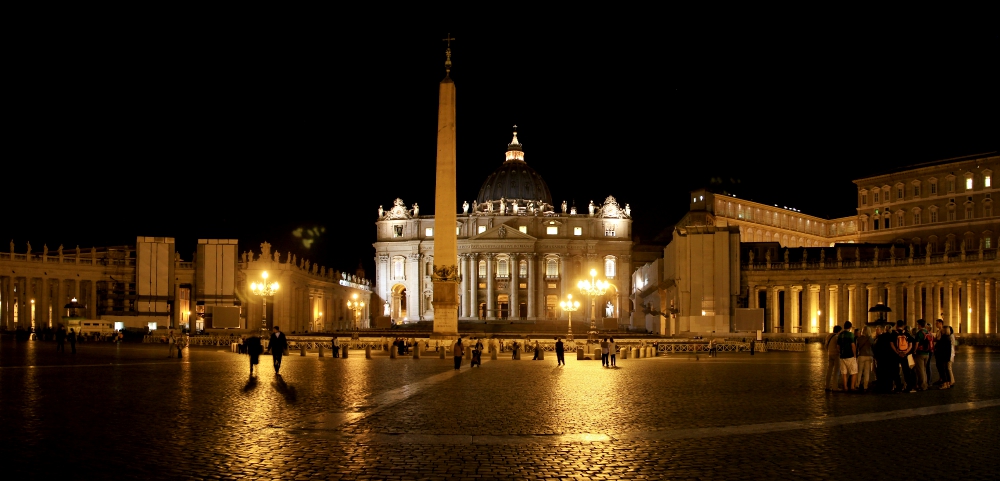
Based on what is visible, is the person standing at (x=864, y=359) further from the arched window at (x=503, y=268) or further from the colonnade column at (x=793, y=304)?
the arched window at (x=503, y=268)

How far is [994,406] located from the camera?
16391 mm

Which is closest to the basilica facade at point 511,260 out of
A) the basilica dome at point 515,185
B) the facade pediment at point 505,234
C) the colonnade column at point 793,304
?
the facade pediment at point 505,234

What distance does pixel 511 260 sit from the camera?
380ft

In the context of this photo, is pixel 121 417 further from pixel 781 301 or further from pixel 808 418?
pixel 781 301

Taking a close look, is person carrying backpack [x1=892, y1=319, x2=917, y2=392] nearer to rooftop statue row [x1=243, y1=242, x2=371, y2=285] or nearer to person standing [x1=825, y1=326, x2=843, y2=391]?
person standing [x1=825, y1=326, x2=843, y2=391]

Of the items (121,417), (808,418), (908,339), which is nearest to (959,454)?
(808,418)

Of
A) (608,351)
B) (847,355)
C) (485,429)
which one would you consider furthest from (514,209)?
(485,429)

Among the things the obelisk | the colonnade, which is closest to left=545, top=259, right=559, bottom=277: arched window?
the colonnade

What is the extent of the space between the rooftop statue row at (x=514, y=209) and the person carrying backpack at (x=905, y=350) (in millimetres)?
98720

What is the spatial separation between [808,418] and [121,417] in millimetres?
10653

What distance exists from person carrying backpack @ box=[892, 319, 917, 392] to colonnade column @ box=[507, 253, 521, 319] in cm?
9622

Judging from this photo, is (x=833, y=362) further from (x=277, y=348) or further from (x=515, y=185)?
(x=515, y=185)

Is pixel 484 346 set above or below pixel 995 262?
below

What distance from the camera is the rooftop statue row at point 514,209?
118m
